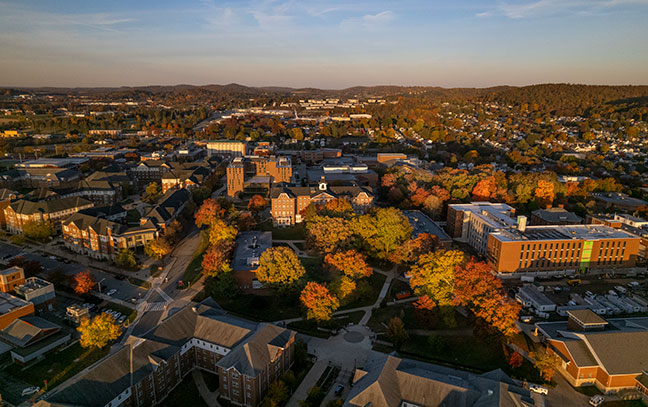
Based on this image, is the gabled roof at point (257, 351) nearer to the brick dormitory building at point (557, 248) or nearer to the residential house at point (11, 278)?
the residential house at point (11, 278)

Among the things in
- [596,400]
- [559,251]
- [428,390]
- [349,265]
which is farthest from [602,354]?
[349,265]

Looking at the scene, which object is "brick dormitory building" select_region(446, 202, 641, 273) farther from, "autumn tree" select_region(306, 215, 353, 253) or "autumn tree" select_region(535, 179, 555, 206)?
"autumn tree" select_region(306, 215, 353, 253)

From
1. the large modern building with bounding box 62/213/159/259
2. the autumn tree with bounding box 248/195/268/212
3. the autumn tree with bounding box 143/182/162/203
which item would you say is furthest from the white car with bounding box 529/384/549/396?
the autumn tree with bounding box 143/182/162/203

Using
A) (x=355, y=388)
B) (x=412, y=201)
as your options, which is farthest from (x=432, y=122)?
(x=355, y=388)

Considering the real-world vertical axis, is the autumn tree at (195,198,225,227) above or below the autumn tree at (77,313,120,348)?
above

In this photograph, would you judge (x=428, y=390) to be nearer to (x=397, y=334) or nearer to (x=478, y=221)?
(x=397, y=334)

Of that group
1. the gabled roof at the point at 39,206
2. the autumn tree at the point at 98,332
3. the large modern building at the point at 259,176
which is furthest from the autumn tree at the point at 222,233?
the large modern building at the point at 259,176

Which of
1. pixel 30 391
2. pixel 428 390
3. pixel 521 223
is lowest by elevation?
pixel 30 391
